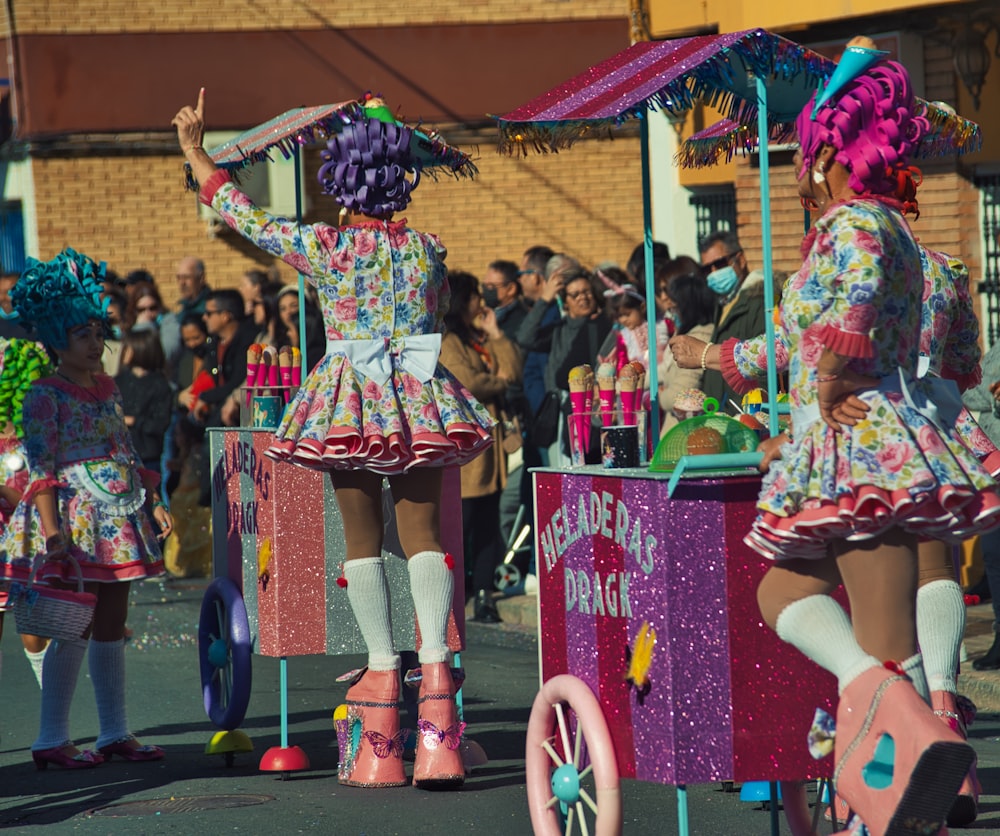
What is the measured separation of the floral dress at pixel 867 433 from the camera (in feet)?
14.6

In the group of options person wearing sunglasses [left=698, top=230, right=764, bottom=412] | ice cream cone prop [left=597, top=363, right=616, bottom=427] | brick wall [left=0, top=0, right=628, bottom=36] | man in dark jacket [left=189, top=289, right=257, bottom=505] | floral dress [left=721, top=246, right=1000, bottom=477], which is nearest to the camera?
floral dress [left=721, top=246, right=1000, bottom=477]

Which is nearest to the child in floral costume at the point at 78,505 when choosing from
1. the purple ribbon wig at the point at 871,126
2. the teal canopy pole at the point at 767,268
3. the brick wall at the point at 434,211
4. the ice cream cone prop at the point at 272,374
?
the ice cream cone prop at the point at 272,374

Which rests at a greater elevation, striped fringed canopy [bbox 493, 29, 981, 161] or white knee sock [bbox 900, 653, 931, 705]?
striped fringed canopy [bbox 493, 29, 981, 161]

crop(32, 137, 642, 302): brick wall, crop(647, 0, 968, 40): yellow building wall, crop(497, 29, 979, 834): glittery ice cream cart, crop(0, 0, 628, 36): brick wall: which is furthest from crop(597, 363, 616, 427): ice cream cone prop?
crop(0, 0, 628, 36): brick wall

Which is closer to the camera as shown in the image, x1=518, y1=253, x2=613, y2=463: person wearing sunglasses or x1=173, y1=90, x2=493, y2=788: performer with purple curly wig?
x1=173, y1=90, x2=493, y2=788: performer with purple curly wig

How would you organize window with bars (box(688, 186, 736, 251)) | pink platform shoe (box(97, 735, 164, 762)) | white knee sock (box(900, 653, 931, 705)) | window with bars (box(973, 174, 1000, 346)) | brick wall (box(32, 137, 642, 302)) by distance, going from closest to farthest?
white knee sock (box(900, 653, 931, 705))
pink platform shoe (box(97, 735, 164, 762))
window with bars (box(973, 174, 1000, 346))
window with bars (box(688, 186, 736, 251))
brick wall (box(32, 137, 642, 302))

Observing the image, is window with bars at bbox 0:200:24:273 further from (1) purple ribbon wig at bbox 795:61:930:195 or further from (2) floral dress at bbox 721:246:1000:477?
A: (1) purple ribbon wig at bbox 795:61:930:195

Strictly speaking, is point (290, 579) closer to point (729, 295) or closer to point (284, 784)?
point (284, 784)

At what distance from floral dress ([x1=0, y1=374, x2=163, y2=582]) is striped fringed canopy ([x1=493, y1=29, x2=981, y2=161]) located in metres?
2.44

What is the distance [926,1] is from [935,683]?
784 centimetres

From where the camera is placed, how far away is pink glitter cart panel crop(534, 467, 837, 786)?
15.8 feet

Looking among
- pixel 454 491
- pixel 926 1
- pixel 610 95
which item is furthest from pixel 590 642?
pixel 926 1

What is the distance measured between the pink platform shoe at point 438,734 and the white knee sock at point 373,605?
0.16m

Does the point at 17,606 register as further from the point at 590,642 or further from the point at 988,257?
the point at 988,257
